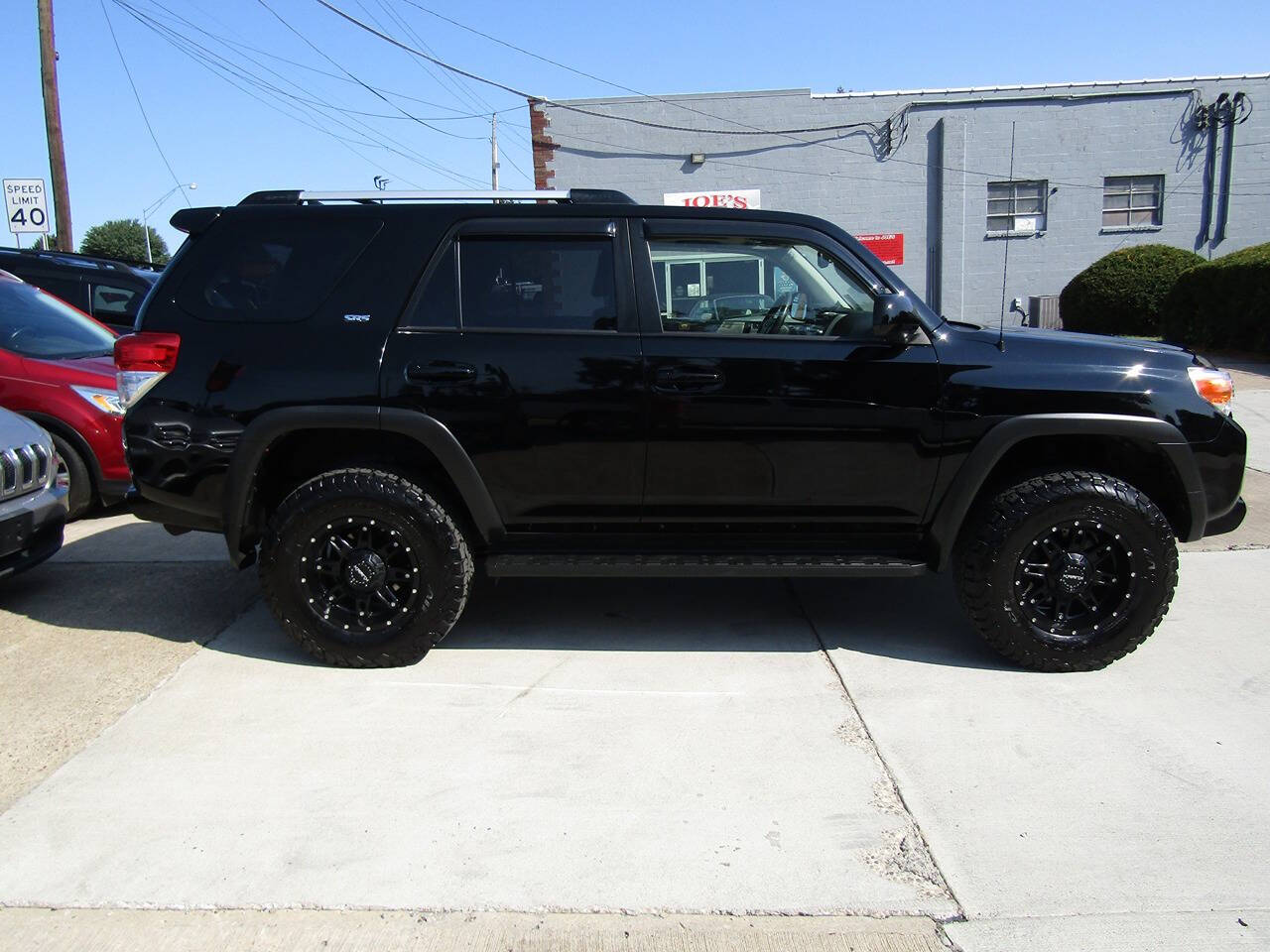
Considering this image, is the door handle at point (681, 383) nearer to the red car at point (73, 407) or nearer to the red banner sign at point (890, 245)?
the red car at point (73, 407)

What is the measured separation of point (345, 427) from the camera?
423 centimetres

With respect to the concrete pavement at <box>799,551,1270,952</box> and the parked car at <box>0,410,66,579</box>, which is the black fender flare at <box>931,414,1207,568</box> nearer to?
the concrete pavement at <box>799,551,1270,952</box>

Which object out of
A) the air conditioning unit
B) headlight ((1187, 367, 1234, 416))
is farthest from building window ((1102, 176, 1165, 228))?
headlight ((1187, 367, 1234, 416))

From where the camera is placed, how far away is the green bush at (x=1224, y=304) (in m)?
15.3

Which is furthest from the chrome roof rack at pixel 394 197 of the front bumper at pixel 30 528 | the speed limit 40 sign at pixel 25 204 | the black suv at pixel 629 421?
the speed limit 40 sign at pixel 25 204

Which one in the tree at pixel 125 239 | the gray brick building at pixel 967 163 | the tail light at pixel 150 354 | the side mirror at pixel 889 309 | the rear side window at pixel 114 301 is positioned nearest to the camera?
the side mirror at pixel 889 309

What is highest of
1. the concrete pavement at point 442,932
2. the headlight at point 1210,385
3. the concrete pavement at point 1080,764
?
the headlight at point 1210,385

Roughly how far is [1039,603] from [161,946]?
11.4 feet

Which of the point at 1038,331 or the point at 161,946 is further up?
the point at 1038,331

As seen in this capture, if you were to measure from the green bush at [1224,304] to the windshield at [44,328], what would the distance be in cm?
1551

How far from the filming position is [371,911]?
277 centimetres

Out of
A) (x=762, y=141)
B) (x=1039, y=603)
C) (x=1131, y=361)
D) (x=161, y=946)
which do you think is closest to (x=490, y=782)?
(x=161, y=946)

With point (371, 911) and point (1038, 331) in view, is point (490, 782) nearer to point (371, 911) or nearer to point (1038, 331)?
point (371, 911)

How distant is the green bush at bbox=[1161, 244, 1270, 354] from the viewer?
15.3 m
